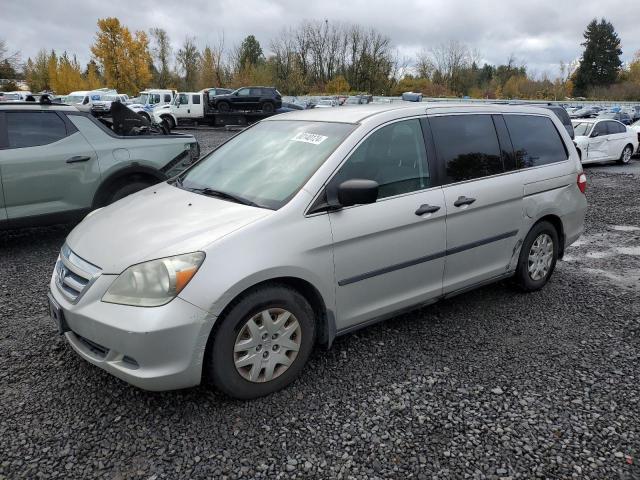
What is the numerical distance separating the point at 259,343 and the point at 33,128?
4411 mm

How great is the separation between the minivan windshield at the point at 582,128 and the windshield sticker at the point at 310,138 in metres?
13.8

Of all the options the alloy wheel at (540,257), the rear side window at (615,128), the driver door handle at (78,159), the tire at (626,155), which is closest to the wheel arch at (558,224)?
the alloy wheel at (540,257)

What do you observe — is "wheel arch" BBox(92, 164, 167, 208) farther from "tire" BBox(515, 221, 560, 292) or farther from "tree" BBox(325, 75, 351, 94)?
"tree" BBox(325, 75, 351, 94)

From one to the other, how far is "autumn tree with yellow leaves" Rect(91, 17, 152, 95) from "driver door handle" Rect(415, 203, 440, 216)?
64899mm

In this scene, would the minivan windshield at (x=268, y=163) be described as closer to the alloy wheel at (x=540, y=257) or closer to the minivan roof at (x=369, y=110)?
the minivan roof at (x=369, y=110)

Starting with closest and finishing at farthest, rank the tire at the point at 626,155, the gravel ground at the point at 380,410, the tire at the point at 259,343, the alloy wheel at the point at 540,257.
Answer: the gravel ground at the point at 380,410 → the tire at the point at 259,343 → the alloy wheel at the point at 540,257 → the tire at the point at 626,155

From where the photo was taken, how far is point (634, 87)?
204 feet

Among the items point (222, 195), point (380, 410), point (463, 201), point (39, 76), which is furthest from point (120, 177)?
point (39, 76)

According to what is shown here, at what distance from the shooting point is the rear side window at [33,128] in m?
5.57

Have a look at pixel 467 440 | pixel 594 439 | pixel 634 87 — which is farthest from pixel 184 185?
pixel 634 87

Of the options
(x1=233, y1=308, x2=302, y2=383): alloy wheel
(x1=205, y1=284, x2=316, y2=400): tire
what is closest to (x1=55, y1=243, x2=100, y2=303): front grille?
(x1=205, y1=284, x2=316, y2=400): tire

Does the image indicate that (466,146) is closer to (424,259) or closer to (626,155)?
(424,259)

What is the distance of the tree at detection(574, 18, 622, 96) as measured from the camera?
2938 inches

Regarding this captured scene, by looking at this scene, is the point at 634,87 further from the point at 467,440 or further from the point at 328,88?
the point at 467,440
